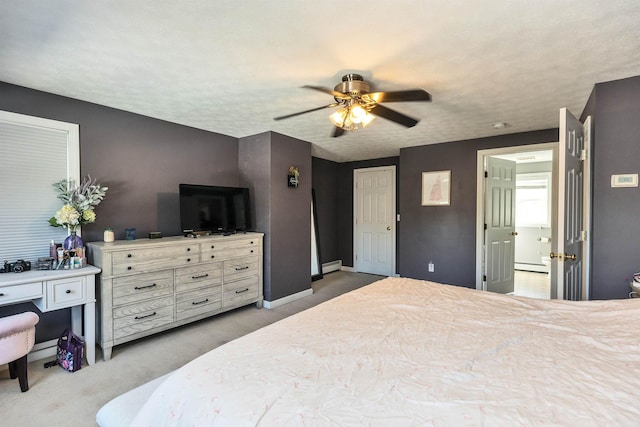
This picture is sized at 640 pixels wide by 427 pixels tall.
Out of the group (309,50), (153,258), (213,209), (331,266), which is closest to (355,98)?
(309,50)

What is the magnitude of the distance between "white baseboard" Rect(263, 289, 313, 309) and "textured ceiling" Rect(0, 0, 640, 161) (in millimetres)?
2360

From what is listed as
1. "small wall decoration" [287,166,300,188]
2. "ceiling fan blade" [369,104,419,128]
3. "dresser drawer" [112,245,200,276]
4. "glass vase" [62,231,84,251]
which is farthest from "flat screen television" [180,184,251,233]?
"ceiling fan blade" [369,104,419,128]

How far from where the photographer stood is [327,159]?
6.00 meters

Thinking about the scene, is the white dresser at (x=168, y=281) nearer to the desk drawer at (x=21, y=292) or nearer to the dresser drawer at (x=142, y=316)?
the dresser drawer at (x=142, y=316)

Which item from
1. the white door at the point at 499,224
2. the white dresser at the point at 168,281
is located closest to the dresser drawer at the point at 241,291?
the white dresser at the point at 168,281

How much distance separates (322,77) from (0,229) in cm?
285

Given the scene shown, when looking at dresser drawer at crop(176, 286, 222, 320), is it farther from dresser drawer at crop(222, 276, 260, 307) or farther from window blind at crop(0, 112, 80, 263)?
window blind at crop(0, 112, 80, 263)

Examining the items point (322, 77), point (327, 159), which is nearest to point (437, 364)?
point (322, 77)

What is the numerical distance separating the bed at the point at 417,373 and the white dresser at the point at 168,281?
189 centimetres

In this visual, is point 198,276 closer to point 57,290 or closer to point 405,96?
point 57,290

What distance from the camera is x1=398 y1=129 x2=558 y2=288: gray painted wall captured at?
4355mm

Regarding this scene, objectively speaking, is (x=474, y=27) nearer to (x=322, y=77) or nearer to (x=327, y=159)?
(x=322, y=77)

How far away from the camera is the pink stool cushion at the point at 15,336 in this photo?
1.97m

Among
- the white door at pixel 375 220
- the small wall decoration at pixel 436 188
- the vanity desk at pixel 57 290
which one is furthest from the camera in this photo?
the white door at pixel 375 220
